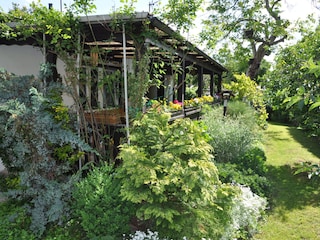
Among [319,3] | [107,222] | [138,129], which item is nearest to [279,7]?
[319,3]

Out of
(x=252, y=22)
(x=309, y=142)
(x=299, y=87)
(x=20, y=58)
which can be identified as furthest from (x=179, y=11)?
(x=252, y=22)

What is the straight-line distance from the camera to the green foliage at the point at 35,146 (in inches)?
141

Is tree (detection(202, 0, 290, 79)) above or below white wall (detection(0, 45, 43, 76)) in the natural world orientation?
above

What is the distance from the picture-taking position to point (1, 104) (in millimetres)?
3691

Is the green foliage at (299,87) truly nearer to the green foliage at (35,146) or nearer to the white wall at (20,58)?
the green foliage at (35,146)

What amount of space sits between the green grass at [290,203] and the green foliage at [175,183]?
130 cm

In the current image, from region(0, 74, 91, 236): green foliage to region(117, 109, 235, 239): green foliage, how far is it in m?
1.06

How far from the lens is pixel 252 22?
49.2 feet

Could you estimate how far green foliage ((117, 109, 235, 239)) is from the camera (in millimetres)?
3041

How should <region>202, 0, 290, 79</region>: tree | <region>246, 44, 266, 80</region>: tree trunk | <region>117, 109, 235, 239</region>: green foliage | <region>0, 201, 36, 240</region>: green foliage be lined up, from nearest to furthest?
1. <region>117, 109, 235, 239</region>: green foliage
2. <region>0, 201, 36, 240</region>: green foliage
3. <region>202, 0, 290, 79</region>: tree
4. <region>246, 44, 266, 80</region>: tree trunk

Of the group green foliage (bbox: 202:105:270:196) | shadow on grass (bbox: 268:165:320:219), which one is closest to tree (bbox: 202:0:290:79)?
shadow on grass (bbox: 268:165:320:219)

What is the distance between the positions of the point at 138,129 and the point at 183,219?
4.43 ft

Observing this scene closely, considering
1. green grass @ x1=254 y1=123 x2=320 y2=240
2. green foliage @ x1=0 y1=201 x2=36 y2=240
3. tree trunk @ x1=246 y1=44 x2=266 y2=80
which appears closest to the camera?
green foliage @ x1=0 y1=201 x2=36 y2=240

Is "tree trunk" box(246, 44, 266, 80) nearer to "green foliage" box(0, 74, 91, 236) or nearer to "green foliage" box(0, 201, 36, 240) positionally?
"green foliage" box(0, 74, 91, 236)
